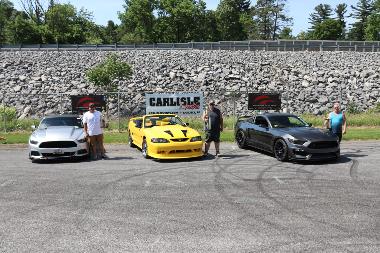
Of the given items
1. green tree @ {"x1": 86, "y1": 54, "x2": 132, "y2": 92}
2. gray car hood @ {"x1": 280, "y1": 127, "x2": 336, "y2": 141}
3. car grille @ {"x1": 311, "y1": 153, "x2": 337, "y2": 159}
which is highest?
green tree @ {"x1": 86, "y1": 54, "x2": 132, "y2": 92}

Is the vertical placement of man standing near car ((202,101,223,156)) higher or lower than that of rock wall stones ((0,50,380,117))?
lower

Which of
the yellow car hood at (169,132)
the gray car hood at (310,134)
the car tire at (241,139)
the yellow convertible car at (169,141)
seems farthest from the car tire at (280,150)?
the yellow car hood at (169,132)

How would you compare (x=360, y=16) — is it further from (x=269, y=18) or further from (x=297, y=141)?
(x=297, y=141)

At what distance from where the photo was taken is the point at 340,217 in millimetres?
6727

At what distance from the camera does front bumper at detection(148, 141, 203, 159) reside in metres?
12.2

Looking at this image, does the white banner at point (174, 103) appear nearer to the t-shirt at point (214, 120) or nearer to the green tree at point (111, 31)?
the t-shirt at point (214, 120)

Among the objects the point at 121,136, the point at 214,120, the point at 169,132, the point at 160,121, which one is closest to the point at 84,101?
the point at 121,136

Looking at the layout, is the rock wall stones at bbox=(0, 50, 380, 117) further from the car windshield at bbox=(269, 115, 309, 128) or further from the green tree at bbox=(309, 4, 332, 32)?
the green tree at bbox=(309, 4, 332, 32)

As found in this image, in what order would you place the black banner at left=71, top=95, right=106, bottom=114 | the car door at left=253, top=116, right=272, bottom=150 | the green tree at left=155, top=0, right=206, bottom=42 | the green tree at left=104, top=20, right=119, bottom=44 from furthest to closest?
the green tree at left=104, top=20, right=119, bottom=44, the green tree at left=155, top=0, right=206, bottom=42, the black banner at left=71, top=95, right=106, bottom=114, the car door at left=253, top=116, right=272, bottom=150

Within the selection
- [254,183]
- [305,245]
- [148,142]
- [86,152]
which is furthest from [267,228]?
[86,152]

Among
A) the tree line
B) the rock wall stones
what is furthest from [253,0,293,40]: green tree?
the rock wall stones

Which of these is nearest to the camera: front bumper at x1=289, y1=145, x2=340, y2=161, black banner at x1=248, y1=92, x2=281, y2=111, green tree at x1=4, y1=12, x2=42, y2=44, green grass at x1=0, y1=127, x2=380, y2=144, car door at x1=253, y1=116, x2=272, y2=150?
front bumper at x1=289, y1=145, x2=340, y2=161

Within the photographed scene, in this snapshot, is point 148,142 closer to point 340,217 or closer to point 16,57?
point 340,217

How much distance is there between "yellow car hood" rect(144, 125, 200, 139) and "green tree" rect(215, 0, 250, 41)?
75.3 meters
